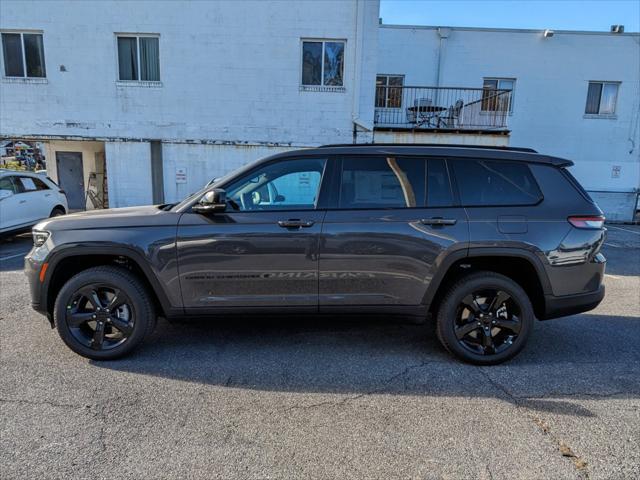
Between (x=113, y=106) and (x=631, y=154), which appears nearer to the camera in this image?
(x=113, y=106)

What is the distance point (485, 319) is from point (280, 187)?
6.98ft

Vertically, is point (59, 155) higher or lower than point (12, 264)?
higher

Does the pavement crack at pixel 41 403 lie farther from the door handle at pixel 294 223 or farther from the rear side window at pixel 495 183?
the rear side window at pixel 495 183

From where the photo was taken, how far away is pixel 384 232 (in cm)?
352

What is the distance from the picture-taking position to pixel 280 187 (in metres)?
3.67

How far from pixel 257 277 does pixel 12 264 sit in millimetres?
6041

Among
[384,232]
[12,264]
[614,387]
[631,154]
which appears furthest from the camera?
[631,154]

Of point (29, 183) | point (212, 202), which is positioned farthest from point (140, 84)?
point (212, 202)

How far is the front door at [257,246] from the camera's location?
350 centimetres

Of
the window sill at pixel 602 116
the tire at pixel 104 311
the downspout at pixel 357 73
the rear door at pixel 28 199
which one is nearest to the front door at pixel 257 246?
the tire at pixel 104 311

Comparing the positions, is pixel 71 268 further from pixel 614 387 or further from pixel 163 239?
pixel 614 387

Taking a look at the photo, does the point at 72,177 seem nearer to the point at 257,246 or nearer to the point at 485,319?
the point at 257,246

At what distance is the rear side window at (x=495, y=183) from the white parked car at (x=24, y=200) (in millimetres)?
9086

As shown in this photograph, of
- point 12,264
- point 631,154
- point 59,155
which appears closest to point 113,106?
point 59,155
